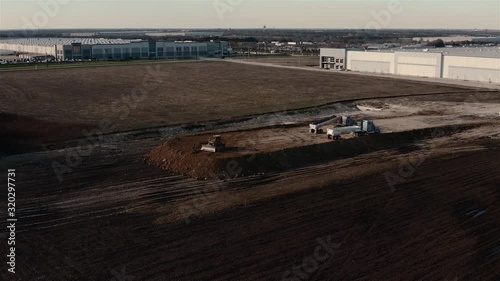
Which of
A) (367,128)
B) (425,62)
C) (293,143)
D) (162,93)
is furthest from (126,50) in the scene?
(293,143)

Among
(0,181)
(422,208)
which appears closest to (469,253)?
(422,208)

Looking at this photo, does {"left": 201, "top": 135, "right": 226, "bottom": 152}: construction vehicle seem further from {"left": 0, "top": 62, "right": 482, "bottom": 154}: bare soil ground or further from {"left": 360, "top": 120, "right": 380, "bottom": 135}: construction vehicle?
{"left": 0, "top": 62, "right": 482, "bottom": 154}: bare soil ground

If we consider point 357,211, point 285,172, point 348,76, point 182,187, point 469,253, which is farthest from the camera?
point 348,76

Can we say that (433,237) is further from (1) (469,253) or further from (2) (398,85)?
(2) (398,85)

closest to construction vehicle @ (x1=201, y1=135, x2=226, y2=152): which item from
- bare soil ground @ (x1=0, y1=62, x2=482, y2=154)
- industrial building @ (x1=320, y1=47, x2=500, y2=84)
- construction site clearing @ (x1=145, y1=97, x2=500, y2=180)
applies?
construction site clearing @ (x1=145, y1=97, x2=500, y2=180)

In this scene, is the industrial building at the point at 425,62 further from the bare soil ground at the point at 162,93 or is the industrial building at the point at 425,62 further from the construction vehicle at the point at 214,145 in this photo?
the construction vehicle at the point at 214,145

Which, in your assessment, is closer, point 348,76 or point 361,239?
point 361,239

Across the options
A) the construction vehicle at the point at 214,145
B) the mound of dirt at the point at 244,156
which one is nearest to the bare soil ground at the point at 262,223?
the mound of dirt at the point at 244,156
